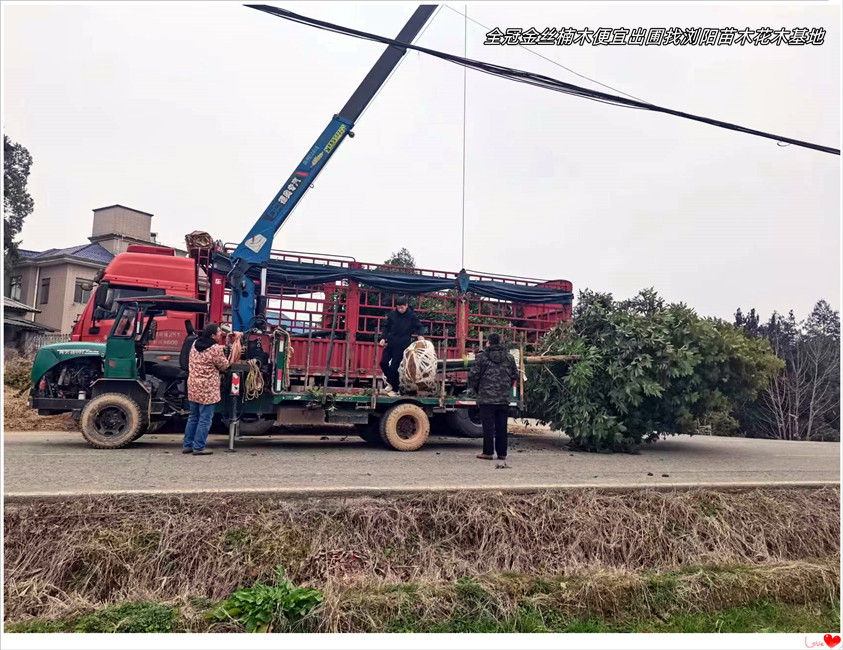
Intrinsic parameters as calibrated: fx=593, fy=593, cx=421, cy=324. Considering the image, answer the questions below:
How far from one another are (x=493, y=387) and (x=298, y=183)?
5.33 meters

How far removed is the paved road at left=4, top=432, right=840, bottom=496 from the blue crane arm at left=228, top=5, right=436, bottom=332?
2.60 meters

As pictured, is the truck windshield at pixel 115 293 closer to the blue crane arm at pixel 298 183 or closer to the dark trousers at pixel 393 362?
the blue crane arm at pixel 298 183

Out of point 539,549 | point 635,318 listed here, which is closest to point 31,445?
point 539,549

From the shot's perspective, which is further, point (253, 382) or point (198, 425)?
point (253, 382)

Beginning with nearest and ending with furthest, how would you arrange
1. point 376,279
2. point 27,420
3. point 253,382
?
point 253,382
point 376,279
point 27,420

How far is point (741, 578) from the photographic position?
17.4ft

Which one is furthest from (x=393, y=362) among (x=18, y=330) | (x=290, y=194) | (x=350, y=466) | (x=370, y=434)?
(x=18, y=330)

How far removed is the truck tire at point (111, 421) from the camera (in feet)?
27.6

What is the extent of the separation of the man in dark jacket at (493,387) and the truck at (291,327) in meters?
1.29

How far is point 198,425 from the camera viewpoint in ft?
26.9

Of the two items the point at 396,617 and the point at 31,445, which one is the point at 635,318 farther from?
the point at 31,445

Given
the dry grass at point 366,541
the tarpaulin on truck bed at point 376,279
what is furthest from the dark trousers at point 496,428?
the tarpaulin on truck bed at point 376,279

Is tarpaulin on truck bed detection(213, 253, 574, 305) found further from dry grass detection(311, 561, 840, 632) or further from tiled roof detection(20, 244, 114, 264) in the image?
tiled roof detection(20, 244, 114, 264)

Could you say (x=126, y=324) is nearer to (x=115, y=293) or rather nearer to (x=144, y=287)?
(x=115, y=293)
